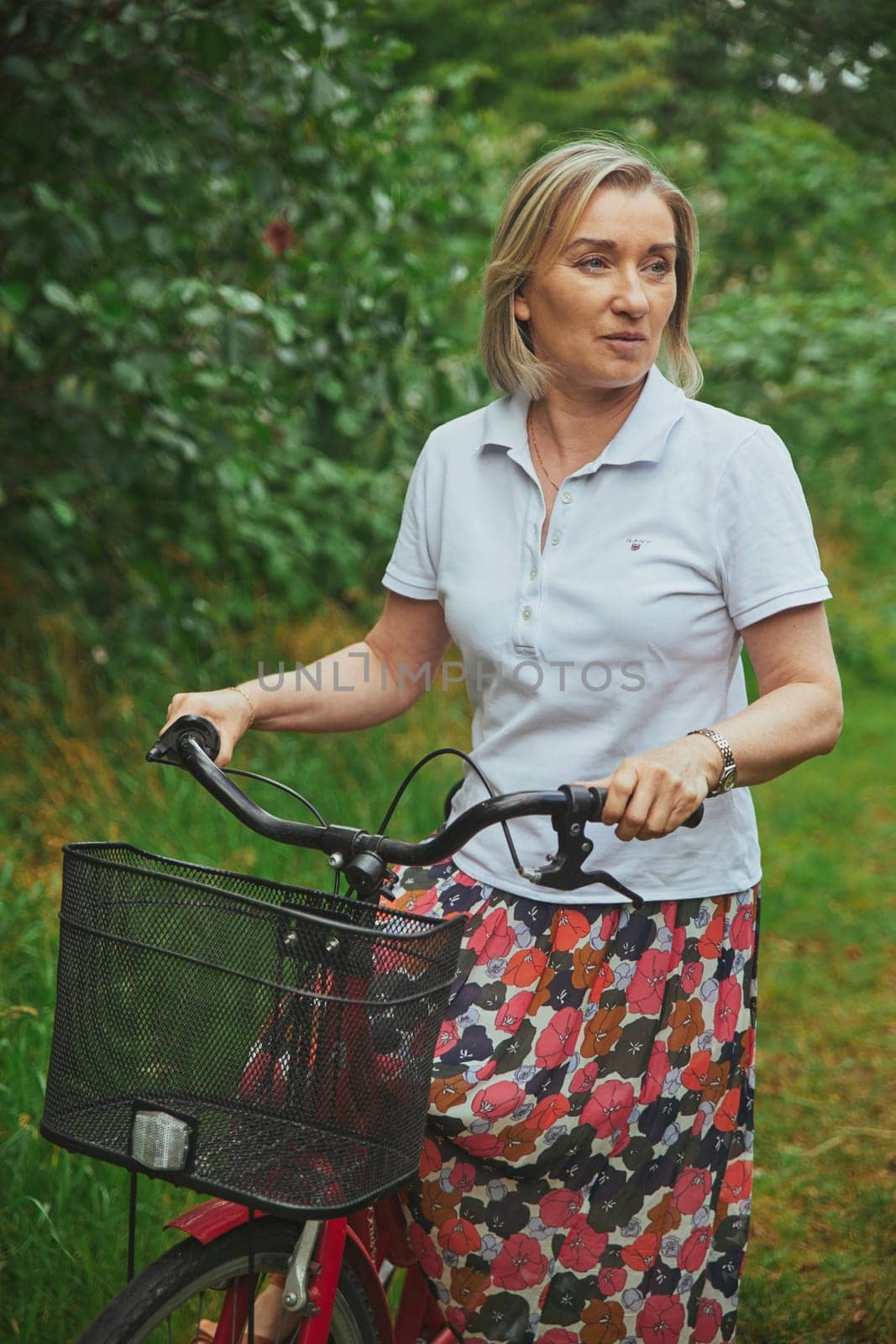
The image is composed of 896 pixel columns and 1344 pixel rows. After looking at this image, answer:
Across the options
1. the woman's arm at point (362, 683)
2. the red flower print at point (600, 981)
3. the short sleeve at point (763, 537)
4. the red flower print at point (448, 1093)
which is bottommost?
the red flower print at point (448, 1093)

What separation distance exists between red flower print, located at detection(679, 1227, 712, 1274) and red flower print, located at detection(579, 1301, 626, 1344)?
0.35 feet

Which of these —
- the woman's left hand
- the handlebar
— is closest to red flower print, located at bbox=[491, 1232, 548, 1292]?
the handlebar

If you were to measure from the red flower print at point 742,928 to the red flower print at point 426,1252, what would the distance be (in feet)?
1.91

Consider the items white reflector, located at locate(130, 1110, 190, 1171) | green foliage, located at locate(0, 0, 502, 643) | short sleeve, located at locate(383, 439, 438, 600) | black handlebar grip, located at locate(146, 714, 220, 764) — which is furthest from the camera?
green foliage, located at locate(0, 0, 502, 643)

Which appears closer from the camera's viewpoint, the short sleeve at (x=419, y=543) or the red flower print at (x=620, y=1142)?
the red flower print at (x=620, y=1142)

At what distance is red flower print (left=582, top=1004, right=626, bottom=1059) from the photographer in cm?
199

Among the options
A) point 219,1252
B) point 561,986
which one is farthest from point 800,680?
point 219,1252

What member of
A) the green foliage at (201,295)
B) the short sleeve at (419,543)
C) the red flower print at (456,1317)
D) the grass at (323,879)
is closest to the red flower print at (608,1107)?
the red flower print at (456,1317)

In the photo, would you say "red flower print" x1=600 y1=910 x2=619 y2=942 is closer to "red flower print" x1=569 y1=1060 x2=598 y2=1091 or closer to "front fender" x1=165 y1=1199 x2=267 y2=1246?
"red flower print" x1=569 y1=1060 x2=598 y2=1091

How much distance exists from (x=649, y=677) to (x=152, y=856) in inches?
27.6

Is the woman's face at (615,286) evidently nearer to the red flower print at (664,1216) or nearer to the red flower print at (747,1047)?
the red flower print at (747,1047)

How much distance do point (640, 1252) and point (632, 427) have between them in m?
1.12

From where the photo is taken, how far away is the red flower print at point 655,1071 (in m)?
2.02

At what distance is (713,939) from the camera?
205cm
